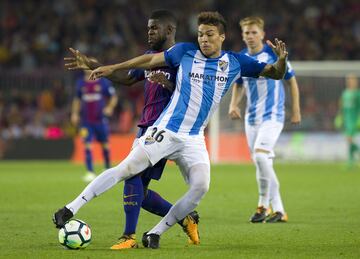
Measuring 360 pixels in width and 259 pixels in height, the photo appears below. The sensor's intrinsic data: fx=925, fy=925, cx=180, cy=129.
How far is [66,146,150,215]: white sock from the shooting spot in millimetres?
7902

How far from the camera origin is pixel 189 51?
8.20m

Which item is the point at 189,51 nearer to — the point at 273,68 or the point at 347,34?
the point at 273,68

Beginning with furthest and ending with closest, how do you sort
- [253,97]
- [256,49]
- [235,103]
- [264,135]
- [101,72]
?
[235,103], [253,97], [256,49], [264,135], [101,72]

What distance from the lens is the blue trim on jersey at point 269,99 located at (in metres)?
11.5

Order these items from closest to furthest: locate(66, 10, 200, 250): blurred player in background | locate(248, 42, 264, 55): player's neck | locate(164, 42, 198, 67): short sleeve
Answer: locate(164, 42, 198, 67): short sleeve
locate(66, 10, 200, 250): blurred player in background
locate(248, 42, 264, 55): player's neck

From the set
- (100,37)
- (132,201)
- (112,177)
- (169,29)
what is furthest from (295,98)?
(100,37)

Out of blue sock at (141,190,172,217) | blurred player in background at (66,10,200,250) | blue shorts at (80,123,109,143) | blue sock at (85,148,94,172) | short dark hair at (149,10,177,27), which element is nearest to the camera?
blurred player in background at (66,10,200,250)

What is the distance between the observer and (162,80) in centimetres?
842

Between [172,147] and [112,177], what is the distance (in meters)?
0.59

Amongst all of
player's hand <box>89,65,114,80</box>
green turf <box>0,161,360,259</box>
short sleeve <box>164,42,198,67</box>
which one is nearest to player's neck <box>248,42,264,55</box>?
green turf <box>0,161,360,259</box>

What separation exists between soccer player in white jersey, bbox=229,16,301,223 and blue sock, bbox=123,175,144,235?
9.63ft

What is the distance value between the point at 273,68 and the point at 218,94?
0.55 metres

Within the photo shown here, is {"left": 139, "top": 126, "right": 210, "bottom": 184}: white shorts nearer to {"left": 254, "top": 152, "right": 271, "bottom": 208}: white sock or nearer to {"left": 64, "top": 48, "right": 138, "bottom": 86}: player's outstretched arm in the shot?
{"left": 64, "top": 48, "right": 138, "bottom": 86}: player's outstretched arm

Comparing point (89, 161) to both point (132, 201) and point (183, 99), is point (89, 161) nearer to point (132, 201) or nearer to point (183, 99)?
point (132, 201)
